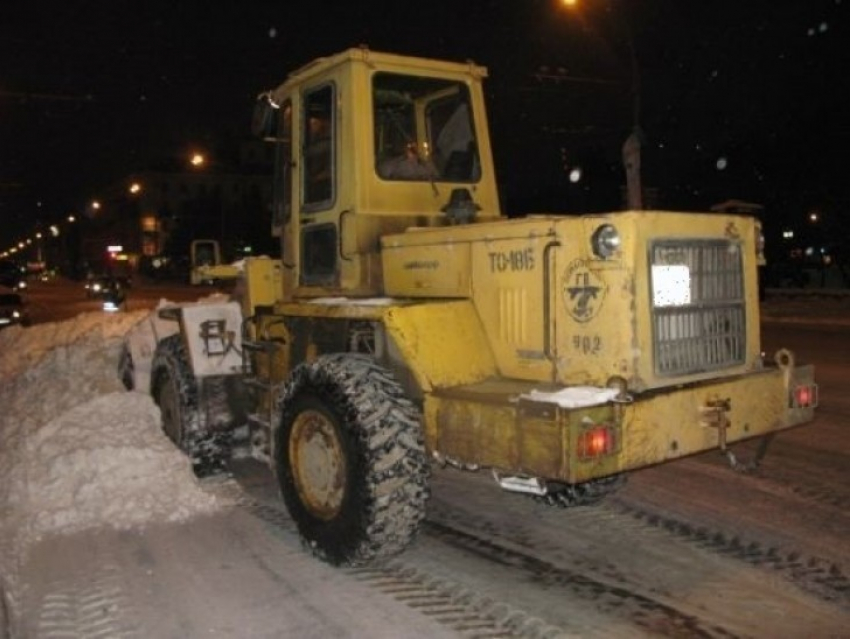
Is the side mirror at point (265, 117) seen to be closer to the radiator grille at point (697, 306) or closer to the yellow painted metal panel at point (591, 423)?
the yellow painted metal panel at point (591, 423)

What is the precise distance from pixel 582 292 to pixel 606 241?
320 millimetres

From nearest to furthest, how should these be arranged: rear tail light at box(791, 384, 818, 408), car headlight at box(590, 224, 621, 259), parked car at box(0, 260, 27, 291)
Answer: car headlight at box(590, 224, 621, 259), rear tail light at box(791, 384, 818, 408), parked car at box(0, 260, 27, 291)

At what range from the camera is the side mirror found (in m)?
7.03

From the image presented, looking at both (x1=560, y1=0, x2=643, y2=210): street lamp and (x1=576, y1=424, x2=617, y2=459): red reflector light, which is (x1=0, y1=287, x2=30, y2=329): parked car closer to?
(x1=560, y1=0, x2=643, y2=210): street lamp

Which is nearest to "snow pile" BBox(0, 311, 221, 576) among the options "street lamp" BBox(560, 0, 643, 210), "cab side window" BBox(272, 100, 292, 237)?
"cab side window" BBox(272, 100, 292, 237)

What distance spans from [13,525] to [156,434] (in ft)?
5.74

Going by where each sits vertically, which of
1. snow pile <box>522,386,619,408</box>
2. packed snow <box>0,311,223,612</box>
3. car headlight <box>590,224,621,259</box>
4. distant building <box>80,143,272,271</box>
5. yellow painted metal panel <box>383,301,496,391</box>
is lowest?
packed snow <box>0,311,223,612</box>

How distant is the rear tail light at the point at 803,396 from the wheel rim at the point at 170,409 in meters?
4.71

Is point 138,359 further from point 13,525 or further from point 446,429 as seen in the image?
point 446,429

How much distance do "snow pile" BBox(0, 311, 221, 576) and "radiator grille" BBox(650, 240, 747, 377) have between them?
3555 millimetres

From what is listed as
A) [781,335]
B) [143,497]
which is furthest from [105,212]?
[143,497]

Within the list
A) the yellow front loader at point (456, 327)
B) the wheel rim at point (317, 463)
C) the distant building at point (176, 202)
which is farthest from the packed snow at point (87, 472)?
the distant building at point (176, 202)

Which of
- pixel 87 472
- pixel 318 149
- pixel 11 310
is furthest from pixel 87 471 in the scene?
pixel 11 310

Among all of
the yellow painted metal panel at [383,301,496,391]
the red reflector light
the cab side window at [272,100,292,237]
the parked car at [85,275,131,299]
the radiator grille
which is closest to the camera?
the red reflector light
